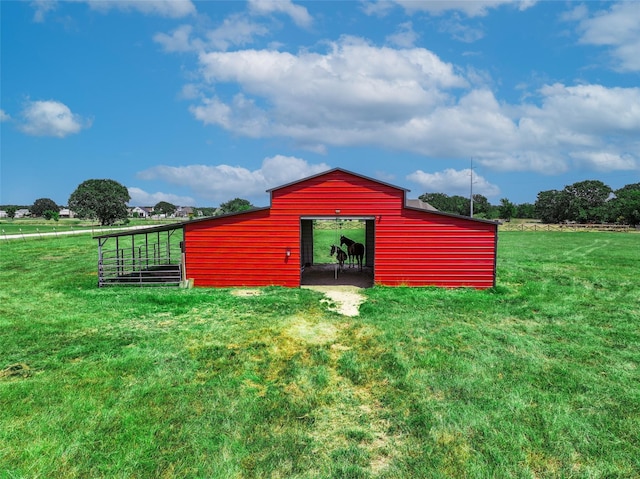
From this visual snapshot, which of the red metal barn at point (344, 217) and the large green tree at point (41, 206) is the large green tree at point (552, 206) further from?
the large green tree at point (41, 206)

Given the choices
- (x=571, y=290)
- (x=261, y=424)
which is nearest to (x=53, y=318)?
(x=261, y=424)

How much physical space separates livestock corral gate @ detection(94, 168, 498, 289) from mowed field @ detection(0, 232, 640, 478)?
2714mm

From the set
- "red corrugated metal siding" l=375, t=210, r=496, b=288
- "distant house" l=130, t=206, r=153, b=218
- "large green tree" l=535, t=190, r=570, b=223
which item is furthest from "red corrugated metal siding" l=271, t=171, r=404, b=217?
"distant house" l=130, t=206, r=153, b=218

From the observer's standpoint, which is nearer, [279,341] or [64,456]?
[64,456]

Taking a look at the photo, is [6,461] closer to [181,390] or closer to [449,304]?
[181,390]

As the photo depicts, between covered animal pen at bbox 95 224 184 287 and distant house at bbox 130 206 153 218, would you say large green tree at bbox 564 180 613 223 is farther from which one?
distant house at bbox 130 206 153 218

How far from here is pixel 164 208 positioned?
164000 millimetres

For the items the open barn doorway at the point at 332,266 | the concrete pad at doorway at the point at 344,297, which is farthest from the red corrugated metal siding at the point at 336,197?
the concrete pad at doorway at the point at 344,297

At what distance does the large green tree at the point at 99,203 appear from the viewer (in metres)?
66.6

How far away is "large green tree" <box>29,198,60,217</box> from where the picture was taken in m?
125

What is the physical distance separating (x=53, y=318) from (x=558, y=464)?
35.5ft

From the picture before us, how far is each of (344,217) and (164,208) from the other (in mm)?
165474

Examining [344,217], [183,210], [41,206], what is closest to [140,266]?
[344,217]

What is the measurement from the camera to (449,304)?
11086mm
